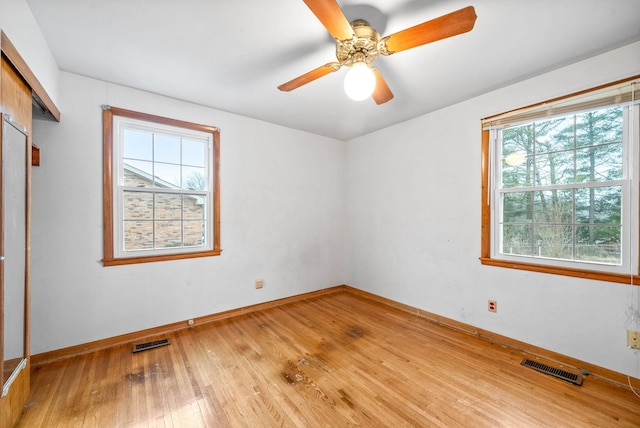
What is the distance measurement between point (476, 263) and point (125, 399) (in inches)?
127

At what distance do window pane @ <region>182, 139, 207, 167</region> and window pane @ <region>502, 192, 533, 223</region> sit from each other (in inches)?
131

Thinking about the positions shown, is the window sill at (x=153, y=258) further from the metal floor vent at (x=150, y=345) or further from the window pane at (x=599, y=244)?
the window pane at (x=599, y=244)

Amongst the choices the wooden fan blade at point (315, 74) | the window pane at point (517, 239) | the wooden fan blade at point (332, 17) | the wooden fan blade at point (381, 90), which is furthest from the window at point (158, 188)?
the window pane at point (517, 239)

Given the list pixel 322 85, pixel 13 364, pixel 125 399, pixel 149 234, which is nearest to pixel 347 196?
pixel 322 85

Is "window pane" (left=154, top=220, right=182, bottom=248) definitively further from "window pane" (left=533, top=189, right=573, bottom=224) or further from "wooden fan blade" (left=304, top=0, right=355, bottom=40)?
"window pane" (left=533, top=189, right=573, bottom=224)

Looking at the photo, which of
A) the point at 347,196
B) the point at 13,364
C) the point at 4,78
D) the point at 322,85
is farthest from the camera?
the point at 347,196

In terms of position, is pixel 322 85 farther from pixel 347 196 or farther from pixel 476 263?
pixel 476 263

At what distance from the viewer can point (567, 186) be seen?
223 centimetres

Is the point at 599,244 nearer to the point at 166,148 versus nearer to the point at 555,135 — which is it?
the point at 555,135

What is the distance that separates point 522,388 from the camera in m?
1.87

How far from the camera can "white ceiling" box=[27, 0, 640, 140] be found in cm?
158

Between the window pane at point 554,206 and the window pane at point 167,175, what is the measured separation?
367 centimetres

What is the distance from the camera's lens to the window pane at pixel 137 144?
2.61 metres

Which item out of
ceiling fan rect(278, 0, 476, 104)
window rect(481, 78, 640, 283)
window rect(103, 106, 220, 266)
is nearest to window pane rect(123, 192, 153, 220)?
window rect(103, 106, 220, 266)
